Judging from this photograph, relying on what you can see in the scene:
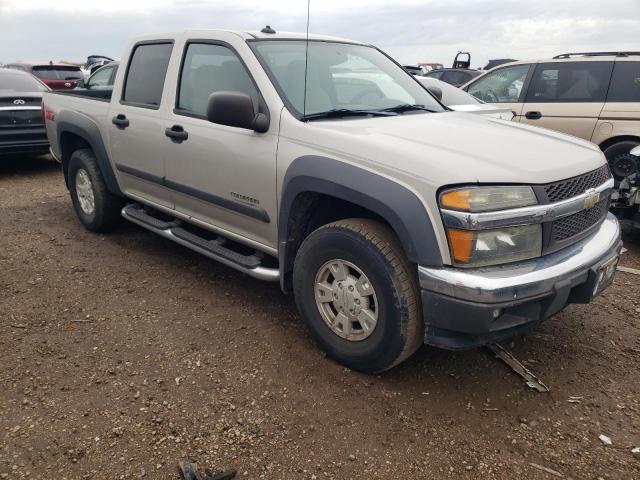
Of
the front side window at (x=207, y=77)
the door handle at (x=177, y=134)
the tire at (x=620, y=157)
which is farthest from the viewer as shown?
the tire at (x=620, y=157)

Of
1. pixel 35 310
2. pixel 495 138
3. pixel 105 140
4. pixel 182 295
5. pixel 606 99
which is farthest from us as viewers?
pixel 606 99

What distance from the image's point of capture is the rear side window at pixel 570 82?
21.6ft

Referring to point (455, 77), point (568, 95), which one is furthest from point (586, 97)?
point (455, 77)

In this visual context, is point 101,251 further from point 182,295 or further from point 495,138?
point 495,138

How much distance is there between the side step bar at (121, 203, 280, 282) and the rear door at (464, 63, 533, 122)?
16.3 feet

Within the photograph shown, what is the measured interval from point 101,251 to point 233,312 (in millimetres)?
1806

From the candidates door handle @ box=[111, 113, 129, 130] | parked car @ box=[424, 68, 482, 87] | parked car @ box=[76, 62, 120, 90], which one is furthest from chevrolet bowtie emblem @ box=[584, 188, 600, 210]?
parked car @ box=[424, 68, 482, 87]

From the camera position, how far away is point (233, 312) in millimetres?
3623

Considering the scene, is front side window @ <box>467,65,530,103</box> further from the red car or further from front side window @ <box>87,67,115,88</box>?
the red car

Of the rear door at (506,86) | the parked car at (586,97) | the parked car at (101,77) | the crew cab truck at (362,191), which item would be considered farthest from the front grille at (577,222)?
the parked car at (101,77)

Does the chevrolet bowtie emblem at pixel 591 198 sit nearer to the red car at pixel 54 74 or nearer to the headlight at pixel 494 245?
the headlight at pixel 494 245

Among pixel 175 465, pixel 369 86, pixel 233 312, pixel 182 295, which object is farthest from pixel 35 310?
pixel 369 86

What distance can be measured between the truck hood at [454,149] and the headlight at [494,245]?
229 mm

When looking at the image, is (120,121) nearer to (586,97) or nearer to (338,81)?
(338,81)
